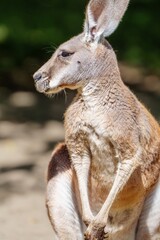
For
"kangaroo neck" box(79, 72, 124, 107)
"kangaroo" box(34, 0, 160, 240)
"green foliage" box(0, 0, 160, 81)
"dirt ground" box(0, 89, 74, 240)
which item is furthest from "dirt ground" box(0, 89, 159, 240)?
"kangaroo neck" box(79, 72, 124, 107)

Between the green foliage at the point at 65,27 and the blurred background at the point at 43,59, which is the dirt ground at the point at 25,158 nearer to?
the blurred background at the point at 43,59

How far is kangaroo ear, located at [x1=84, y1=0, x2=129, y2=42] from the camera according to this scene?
16.6 feet

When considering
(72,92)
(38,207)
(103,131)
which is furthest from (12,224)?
(72,92)

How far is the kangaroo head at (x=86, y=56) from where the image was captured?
495 centimetres

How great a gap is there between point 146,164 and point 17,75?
22.4ft

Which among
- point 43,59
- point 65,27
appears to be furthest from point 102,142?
point 43,59

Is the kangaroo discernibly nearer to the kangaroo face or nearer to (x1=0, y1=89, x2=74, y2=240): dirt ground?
the kangaroo face

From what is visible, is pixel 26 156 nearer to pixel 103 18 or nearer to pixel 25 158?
pixel 25 158

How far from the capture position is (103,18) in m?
5.07

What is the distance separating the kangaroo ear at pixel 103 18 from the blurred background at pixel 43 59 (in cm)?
394

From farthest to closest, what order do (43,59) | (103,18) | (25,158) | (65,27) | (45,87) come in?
1. (43,59)
2. (65,27)
3. (25,158)
4. (103,18)
5. (45,87)

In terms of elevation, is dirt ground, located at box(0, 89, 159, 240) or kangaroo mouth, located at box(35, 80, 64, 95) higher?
kangaroo mouth, located at box(35, 80, 64, 95)

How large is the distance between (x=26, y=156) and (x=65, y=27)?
99.3 inches

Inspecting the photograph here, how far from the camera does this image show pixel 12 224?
6988mm
